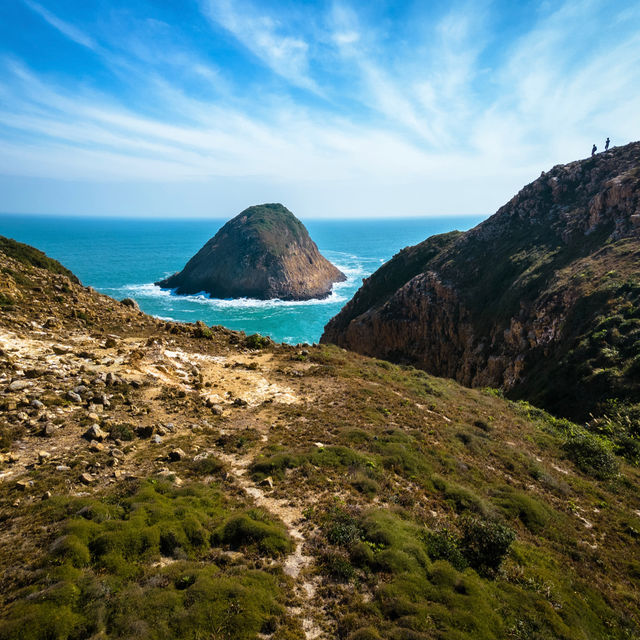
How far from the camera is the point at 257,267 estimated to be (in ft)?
397

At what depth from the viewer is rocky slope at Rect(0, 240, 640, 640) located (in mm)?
7105

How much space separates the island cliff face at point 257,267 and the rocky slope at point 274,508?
9717 cm

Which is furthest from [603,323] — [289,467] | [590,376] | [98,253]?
[98,253]

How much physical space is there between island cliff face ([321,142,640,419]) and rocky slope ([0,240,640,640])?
802 cm

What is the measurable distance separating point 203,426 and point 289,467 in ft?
16.3

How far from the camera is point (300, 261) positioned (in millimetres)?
131500

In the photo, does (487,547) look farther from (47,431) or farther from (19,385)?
(19,385)

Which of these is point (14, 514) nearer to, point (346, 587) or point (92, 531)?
point (92, 531)

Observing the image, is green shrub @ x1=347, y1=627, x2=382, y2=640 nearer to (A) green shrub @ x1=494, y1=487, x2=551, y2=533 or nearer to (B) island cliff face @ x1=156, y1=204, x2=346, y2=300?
(A) green shrub @ x1=494, y1=487, x2=551, y2=533

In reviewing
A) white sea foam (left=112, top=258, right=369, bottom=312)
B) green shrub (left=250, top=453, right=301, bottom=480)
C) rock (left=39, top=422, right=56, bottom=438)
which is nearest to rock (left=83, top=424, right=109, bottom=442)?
rock (left=39, top=422, right=56, bottom=438)

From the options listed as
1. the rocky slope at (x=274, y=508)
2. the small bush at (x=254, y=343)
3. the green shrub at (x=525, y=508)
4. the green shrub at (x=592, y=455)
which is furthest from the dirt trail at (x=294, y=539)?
the green shrub at (x=592, y=455)

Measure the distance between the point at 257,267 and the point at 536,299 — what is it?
9647 centimetres

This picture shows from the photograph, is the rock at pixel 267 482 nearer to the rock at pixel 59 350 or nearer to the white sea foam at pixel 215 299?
the rock at pixel 59 350

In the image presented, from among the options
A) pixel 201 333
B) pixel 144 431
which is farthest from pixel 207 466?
pixel 201 333
